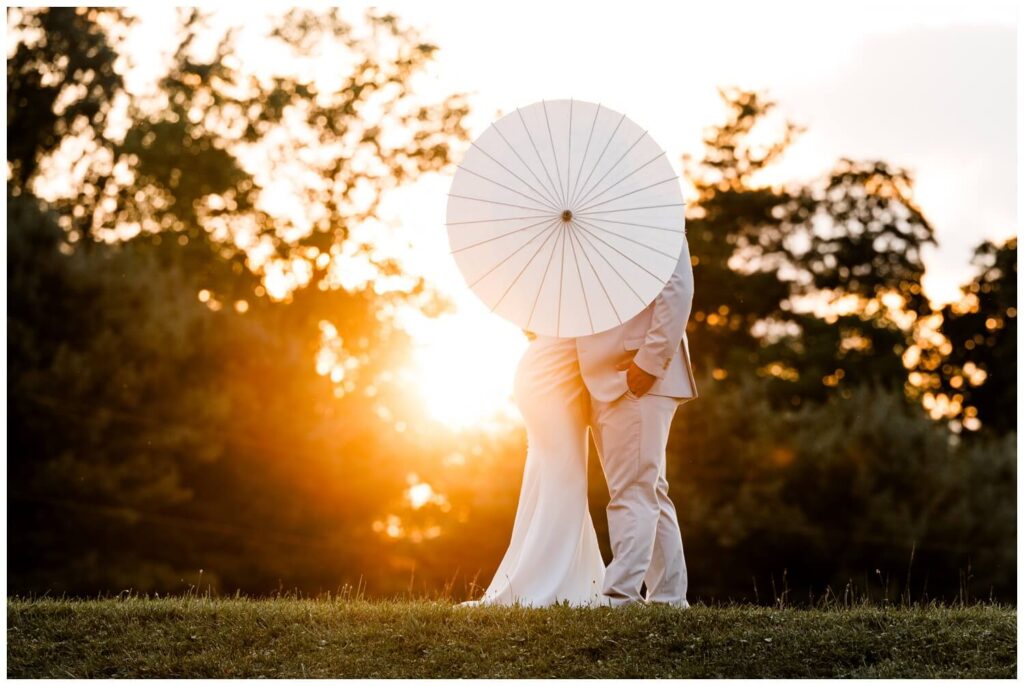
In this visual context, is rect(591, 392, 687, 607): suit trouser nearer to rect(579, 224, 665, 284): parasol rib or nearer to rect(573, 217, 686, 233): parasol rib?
rect(579, 224, 665, 284): parasol rib

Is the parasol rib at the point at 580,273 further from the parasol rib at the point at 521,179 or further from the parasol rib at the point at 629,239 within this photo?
the parasol rib at the point at 521,179

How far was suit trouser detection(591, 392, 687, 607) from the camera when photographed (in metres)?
6.78

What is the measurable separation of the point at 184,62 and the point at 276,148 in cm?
272

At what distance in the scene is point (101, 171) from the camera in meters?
27.4

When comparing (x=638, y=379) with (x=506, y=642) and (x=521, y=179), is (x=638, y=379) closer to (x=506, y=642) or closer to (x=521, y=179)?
(x=521, y=179)

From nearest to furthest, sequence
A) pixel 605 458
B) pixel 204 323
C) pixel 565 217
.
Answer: pixel 565 217
pixel 605 458
pixel 204 323

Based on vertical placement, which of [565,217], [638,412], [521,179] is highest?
[521,179]

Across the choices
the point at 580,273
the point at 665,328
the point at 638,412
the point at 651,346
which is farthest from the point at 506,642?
the point at 580,273

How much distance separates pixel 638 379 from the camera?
6.78 meters

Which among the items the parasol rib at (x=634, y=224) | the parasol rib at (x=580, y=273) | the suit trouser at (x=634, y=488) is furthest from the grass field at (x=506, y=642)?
the parasol rib at (x=634, y=224)

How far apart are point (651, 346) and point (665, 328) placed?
0.12 meters

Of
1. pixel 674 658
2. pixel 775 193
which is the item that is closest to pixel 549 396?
pixel 674 658

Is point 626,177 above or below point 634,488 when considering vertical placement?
above

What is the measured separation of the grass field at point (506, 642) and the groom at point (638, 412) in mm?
425
